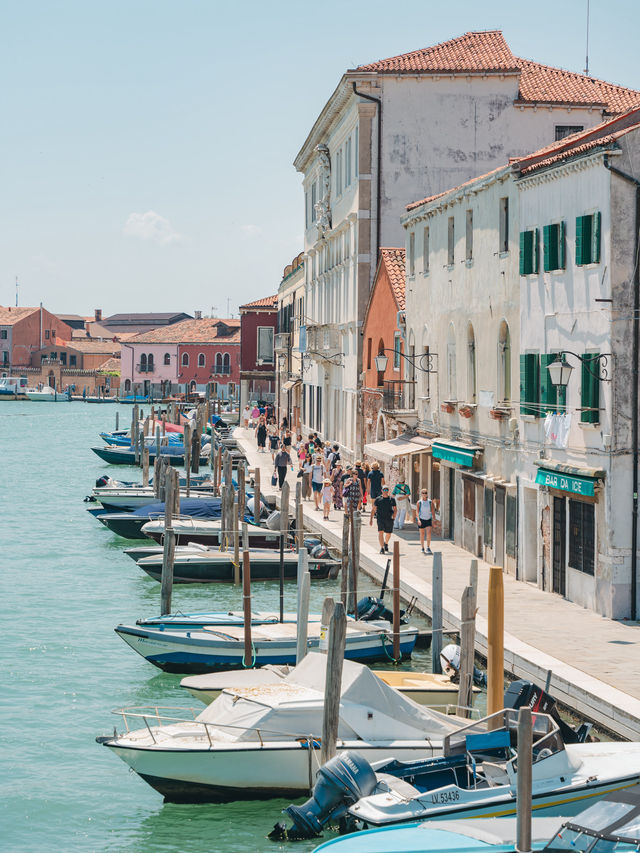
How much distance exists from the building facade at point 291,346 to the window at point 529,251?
30845 millimetres

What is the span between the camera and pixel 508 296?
22250mm

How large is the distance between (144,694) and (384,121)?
2210 centimetres

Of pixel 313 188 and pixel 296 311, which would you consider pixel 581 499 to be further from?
pixel 296 311

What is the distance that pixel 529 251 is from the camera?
20906 millimetres

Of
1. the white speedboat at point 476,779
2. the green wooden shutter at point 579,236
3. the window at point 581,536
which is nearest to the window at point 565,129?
the green wooden shutter at point 579,236

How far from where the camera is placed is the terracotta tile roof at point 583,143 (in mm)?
17938

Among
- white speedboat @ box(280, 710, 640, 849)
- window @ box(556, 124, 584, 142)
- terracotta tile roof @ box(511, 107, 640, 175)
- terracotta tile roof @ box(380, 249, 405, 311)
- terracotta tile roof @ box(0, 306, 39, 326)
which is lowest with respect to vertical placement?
white speedboat @ box(280, 710, 640, 849)

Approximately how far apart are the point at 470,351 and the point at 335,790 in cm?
1414

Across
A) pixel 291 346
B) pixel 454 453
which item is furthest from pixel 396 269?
pixel 291 346

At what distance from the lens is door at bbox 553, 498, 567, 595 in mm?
19656

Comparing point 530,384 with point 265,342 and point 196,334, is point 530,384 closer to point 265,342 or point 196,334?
point 265,342

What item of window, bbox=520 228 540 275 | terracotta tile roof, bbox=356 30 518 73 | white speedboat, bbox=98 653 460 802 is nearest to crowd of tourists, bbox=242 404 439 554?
window, bbox=520 228 540 275

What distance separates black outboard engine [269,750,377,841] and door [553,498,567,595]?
828 cm

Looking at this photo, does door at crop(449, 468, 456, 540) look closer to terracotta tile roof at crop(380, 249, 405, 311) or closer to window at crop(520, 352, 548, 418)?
window at crop(520, 352, 548, 418)
